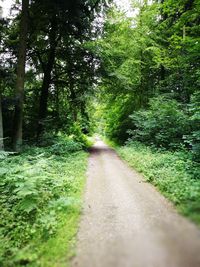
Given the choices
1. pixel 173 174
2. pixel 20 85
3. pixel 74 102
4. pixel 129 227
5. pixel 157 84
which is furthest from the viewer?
pixel 157 84

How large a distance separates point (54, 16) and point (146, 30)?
8000 mm

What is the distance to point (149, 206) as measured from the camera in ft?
23.4

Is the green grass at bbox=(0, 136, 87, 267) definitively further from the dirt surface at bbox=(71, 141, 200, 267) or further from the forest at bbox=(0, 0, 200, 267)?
the dirt surface at bbox=(71, 141, 200, 267)

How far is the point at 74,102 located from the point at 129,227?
592 inches

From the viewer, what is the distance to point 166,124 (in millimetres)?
15062

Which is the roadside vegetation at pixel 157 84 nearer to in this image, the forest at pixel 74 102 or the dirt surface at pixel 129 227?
the forest at pixel 74 102

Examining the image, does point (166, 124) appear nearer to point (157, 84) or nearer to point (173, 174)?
point (173, 174)

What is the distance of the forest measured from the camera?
700cm

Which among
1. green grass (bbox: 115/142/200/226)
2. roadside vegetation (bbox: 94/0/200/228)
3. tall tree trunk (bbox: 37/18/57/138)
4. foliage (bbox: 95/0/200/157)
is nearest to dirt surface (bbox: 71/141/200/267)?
green grass (bbox: 115/142/200/226)

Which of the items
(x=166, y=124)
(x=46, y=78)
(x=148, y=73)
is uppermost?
(x=148, y=73)

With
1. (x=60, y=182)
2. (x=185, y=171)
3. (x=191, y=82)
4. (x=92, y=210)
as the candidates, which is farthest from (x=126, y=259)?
(x=191, y=82)

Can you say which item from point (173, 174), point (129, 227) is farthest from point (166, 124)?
point (129, 227)

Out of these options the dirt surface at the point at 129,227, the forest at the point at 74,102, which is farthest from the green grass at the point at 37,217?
the dirt surface at the point at 129,227

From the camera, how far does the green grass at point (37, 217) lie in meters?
5.14
